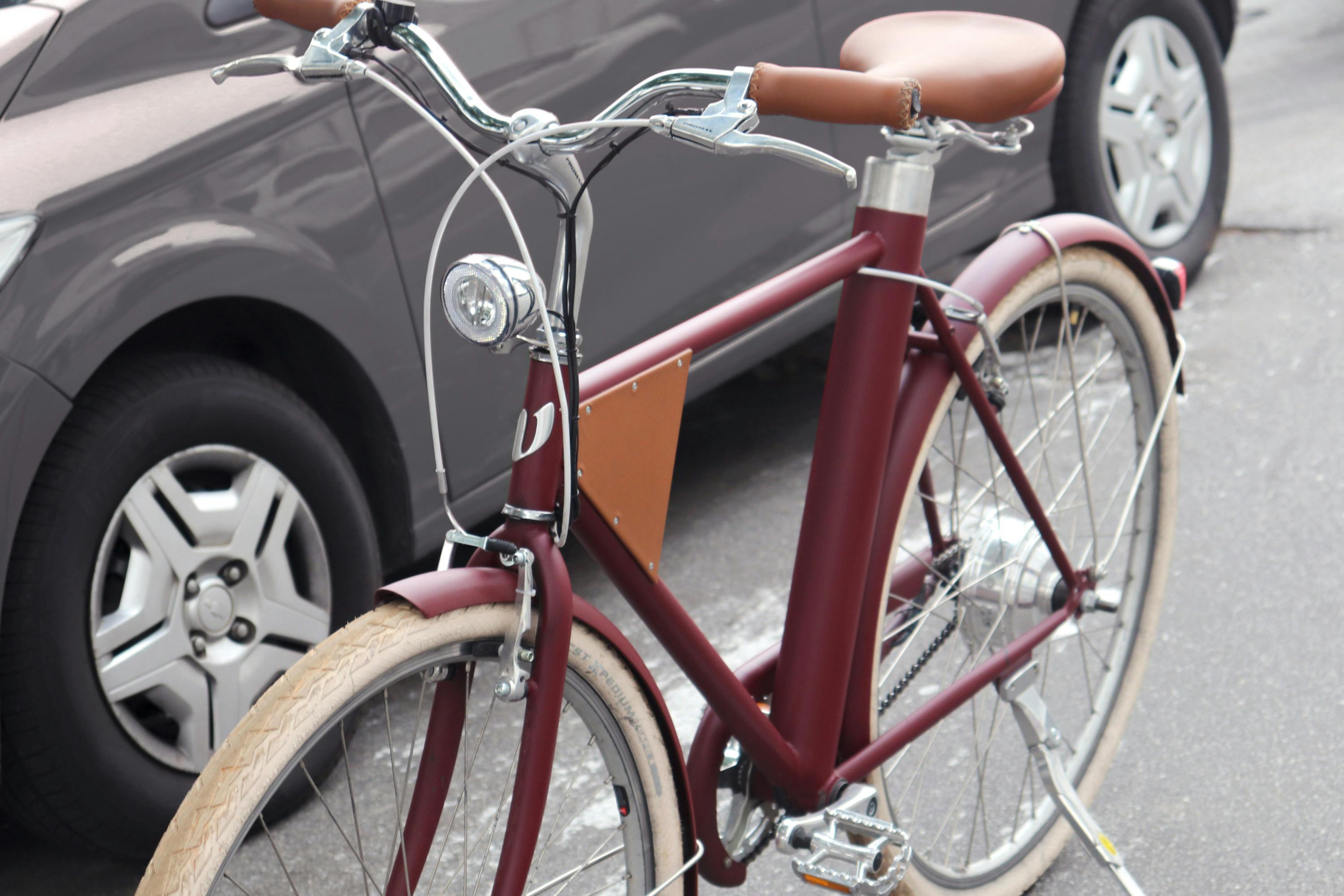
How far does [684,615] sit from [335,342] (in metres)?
1.10

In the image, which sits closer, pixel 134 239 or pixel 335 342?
pixel 134 239

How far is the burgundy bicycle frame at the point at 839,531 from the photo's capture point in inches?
62.1

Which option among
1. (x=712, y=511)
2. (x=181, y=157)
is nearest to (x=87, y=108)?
(x=181, y=157)

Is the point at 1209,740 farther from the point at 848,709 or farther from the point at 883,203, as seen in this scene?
the point at 883,203

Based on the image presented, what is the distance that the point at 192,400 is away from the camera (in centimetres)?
227

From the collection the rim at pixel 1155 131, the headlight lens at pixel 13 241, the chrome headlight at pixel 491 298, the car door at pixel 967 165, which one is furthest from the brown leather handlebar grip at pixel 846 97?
the rim at pixel 1155 131

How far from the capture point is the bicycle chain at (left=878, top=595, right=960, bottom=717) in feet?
6.90

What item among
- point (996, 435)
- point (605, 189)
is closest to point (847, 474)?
point (996, 435)

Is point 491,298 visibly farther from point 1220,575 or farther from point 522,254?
point 1220,575

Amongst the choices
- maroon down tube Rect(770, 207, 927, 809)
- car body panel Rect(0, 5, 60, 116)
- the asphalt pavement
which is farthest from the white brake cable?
the asphalt pavement

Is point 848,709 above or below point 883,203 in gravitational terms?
below

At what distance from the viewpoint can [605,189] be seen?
9.11 ft

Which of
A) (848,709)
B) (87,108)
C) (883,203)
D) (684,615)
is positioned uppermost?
(87,108)

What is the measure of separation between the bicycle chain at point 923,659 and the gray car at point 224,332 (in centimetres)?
97
